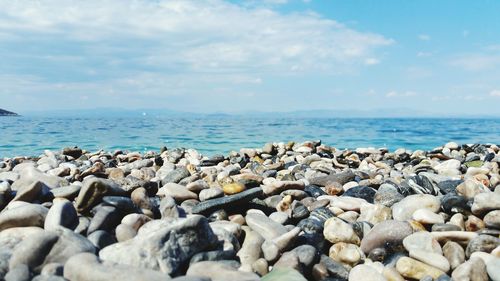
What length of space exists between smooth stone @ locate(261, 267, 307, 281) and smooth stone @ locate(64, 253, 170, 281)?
620 millimetres

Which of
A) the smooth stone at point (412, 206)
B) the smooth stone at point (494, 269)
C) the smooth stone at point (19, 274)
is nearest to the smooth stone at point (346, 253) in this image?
the smooth stone at point (412, 206)

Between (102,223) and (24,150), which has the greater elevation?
(102,223)

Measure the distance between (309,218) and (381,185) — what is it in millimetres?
1257

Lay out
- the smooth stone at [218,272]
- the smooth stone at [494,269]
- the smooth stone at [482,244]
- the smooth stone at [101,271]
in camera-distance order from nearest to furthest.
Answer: the smooth stone at [101,271], the smooth stone at [218,272], the smooth stone at [494,269], the smooth stone at [482,244]

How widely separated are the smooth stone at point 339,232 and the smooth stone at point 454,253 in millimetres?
623

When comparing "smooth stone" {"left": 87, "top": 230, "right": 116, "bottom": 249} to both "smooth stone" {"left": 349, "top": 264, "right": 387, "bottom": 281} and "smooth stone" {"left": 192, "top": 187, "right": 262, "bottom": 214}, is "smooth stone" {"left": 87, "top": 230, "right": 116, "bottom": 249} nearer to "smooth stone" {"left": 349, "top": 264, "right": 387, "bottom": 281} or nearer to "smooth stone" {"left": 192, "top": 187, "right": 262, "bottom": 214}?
"smooth stone" {"left": 192, "top": 187, "right": 262, "bottom": 214}

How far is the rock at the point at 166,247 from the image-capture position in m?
2.59

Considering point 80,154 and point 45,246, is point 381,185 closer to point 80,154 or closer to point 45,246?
point 45,246

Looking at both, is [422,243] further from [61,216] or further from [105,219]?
[61,216]

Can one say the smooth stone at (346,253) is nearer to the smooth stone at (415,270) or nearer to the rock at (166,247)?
the smooth stone at (415,270)

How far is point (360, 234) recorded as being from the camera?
11.6 feet

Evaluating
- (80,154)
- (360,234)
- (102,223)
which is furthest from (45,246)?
(80,154)

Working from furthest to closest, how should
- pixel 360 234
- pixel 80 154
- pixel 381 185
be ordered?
pixel 80 154, pixel 381 185, pixel 360 234

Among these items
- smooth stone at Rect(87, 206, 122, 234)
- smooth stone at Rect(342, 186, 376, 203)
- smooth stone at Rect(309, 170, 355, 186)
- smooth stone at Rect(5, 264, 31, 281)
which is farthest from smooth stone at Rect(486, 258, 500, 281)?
smooth stone at Rect(5, 264, 31, 281)
